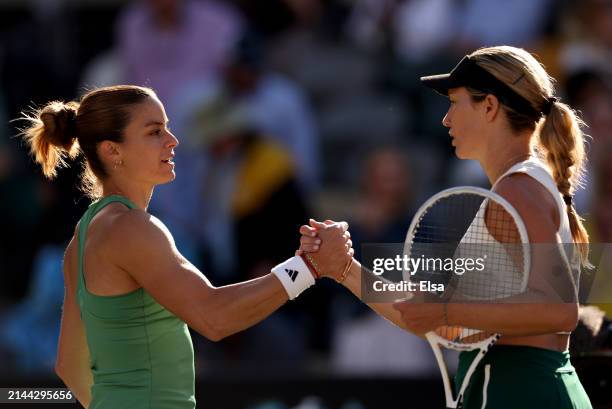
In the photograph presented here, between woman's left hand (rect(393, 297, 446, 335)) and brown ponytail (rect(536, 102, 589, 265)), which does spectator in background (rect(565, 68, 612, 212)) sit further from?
woman's left hand (rect(393, 297, 446, 335))

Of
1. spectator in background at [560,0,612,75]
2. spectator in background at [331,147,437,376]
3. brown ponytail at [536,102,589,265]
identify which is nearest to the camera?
brown ponytail at [536,102,589,265]

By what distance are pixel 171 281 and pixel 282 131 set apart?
16.2ft

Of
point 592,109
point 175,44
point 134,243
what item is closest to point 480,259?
point 134,243

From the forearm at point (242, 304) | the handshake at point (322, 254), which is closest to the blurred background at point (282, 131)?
the handshake at point (322, 254)

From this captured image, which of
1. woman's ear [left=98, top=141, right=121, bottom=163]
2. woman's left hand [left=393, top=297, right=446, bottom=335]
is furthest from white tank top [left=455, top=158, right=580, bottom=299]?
woman's ear [left=98, top=141, right=121, bottom=163]

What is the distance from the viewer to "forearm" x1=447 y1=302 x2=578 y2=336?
10.3 ft

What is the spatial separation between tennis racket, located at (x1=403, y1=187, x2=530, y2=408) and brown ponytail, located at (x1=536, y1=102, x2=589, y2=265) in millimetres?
297

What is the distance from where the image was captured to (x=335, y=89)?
8.92 m

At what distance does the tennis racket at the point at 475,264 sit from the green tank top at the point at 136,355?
74cm

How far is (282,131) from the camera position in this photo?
8273 millimetres

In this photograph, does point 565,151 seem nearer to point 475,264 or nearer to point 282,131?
point 475,264

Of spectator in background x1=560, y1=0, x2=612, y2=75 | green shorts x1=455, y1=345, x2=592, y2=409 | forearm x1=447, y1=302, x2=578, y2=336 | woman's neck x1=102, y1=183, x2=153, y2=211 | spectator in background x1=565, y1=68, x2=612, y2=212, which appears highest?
spectator in background x1=560, y1=0, x2=612, y2=75

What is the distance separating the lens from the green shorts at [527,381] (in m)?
3.26

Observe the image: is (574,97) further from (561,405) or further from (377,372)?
(561,405)
